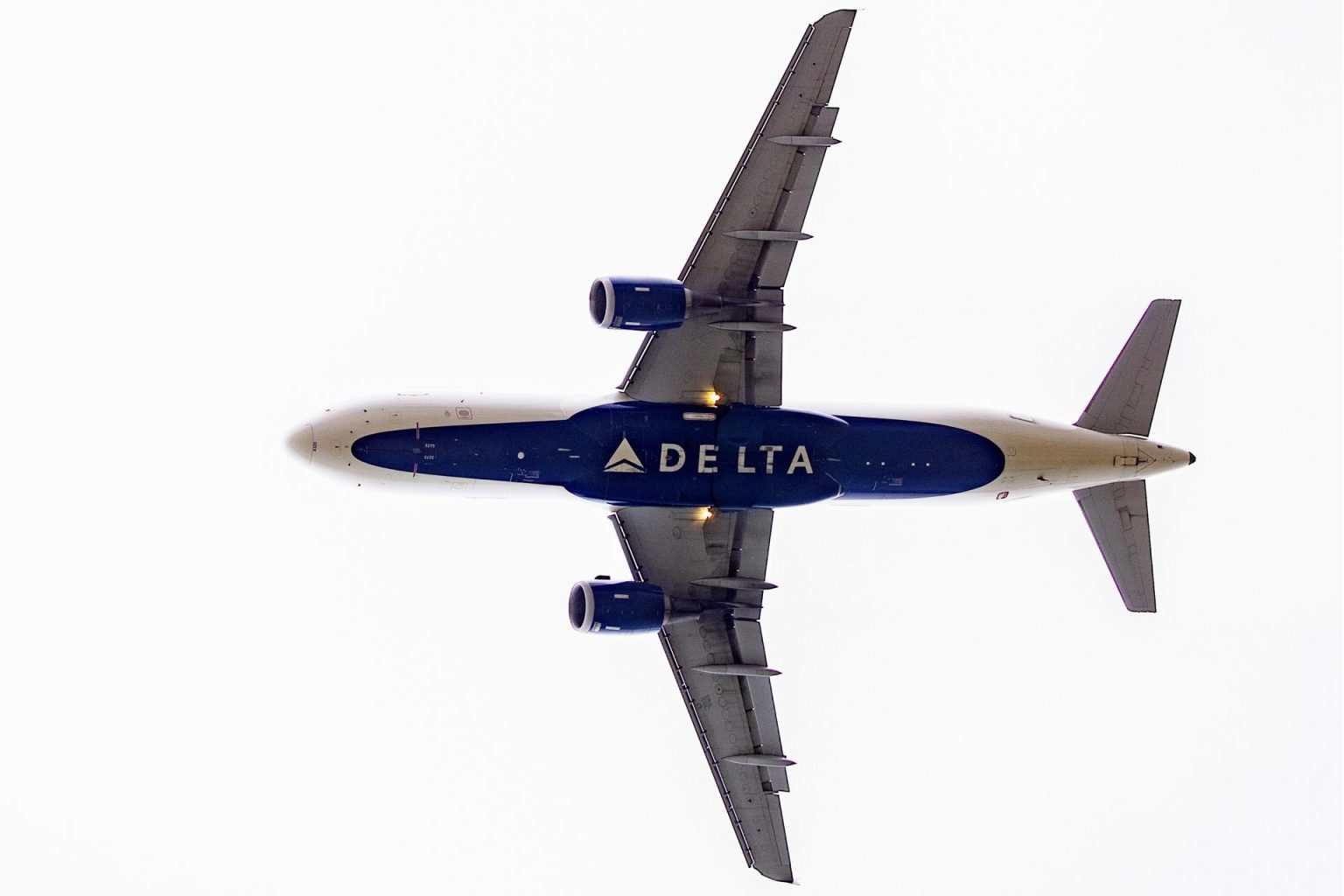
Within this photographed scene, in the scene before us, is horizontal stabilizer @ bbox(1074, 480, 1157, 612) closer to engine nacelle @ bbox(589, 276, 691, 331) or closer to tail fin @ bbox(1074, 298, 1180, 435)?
tail fin @ bbox(1074, 298, 1180, 435)

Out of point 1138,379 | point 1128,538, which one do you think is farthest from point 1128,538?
point 1138,379

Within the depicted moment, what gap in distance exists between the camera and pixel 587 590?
37969mm

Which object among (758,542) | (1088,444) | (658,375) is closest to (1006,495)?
(1088,444)

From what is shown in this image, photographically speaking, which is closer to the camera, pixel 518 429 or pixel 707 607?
pixel 518 429

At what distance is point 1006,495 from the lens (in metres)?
39.7

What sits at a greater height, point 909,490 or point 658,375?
point 658,375

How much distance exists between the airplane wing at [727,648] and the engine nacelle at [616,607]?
51.5 inches

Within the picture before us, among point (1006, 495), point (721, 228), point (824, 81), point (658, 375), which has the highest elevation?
point (824, 81)

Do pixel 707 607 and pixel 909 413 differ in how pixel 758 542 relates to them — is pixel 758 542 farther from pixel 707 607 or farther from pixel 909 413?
pixel 909 413

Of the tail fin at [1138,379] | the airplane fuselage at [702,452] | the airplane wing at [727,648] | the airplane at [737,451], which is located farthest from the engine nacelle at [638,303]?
the tail fin at [1138,379]

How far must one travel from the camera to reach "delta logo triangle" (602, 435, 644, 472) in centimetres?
3747

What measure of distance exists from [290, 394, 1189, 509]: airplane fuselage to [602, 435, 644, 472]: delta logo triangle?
0.03 m

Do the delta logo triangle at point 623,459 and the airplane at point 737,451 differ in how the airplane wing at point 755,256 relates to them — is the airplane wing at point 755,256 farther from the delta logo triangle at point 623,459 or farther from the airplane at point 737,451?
the delta logo triangle at point 623,459

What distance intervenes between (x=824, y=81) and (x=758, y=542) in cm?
1144
